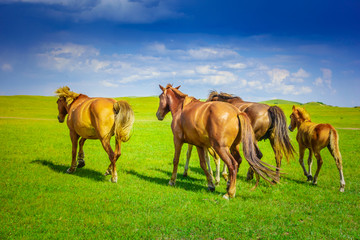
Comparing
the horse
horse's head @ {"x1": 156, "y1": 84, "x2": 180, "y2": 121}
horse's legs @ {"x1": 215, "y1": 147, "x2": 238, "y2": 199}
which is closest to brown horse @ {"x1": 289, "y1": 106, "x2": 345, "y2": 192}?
the horse

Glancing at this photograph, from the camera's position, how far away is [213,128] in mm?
6371

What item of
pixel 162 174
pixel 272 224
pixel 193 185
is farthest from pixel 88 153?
pixel 272 224

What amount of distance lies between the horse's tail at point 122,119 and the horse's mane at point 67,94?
93.1 inches

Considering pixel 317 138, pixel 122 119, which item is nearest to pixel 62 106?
pixel 122 119

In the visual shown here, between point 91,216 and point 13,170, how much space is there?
214 inches

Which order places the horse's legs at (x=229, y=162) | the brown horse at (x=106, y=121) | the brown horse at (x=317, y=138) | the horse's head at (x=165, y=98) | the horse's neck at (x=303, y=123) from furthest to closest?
the horse's neck at (x=303, y=123), the horse's head at (x=165, y=98), the brown horse at (x=106, y=121), the brown horse at (x=317, y=138), the horse's legs at (x=229, y=162)

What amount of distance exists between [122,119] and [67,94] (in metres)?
2.93

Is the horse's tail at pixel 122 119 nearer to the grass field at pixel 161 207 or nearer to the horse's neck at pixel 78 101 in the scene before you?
the grass field at pixel 161 207

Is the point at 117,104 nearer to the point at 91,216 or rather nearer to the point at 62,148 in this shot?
the point at 91,216

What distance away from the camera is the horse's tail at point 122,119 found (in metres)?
7.97

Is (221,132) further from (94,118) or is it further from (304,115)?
(304,115)

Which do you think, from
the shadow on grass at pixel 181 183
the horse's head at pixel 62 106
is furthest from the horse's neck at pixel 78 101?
the shadow on grass at pixel 181 183

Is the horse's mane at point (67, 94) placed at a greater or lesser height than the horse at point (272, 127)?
greater

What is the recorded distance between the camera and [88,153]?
13070mm
